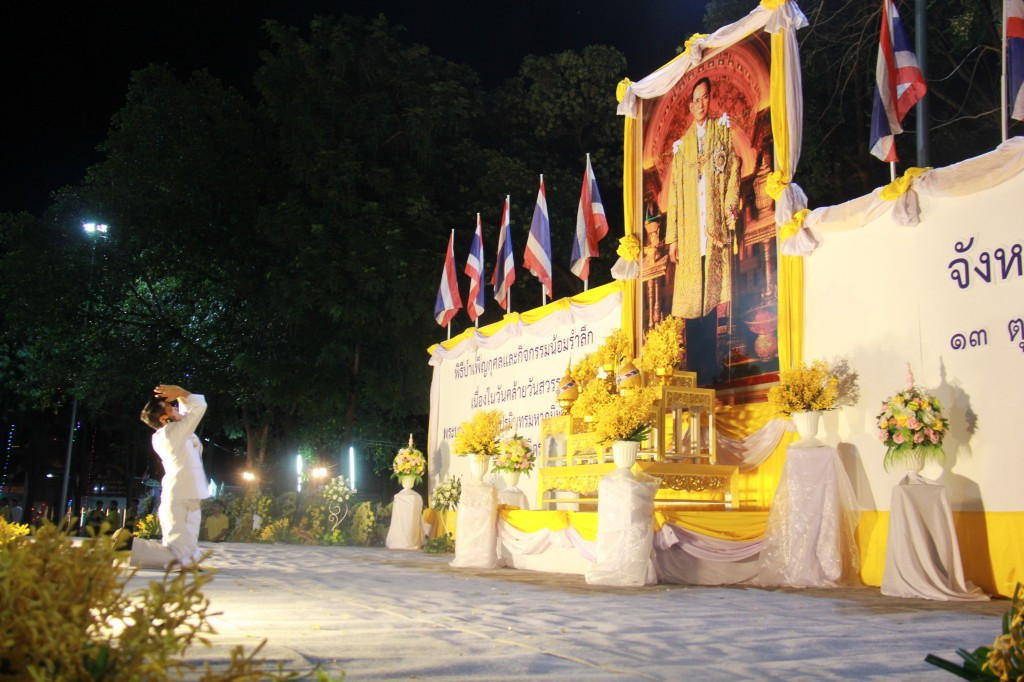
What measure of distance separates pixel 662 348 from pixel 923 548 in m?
3.34

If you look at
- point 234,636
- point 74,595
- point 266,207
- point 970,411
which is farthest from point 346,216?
point 74,595

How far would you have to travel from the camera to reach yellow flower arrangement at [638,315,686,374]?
9555 mm

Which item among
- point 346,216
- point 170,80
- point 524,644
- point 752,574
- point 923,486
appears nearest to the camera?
point 524,644

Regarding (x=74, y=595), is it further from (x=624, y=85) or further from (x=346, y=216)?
(x=346, y=216)

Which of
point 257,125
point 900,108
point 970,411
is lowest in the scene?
point 970,411

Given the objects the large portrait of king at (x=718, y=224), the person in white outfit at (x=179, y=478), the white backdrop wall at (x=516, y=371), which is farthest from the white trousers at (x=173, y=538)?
the white backdrop wall at (x=516, y=371)

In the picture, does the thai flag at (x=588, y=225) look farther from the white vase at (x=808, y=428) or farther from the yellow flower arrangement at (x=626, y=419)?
the white vase at (x=808, y=428)

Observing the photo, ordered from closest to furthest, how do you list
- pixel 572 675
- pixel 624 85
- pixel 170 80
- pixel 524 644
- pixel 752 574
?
pixel 572 675 → pixel 524 644 → pixel 752 574 → pixel 624 85 → pixel 170 80

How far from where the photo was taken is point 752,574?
329 inches

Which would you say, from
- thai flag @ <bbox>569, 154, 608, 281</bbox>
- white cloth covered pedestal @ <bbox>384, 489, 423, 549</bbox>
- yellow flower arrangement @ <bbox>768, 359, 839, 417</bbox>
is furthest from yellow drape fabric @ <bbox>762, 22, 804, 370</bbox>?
white cloth covered pedestal @ <bbox>384, 489, 423, 549</bbox>

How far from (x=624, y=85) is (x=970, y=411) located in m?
6.36

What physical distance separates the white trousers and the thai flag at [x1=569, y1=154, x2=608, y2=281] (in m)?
6.04

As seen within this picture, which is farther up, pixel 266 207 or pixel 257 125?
pixel 257 125

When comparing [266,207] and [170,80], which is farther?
[170,80]
